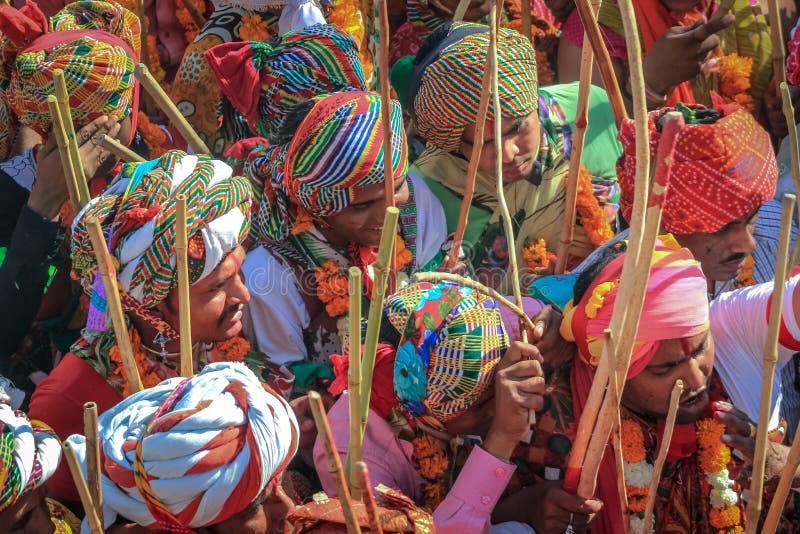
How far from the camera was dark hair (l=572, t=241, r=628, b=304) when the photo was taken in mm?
2709

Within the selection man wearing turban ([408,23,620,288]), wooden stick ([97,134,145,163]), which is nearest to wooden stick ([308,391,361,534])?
wooden stick ([97,134,145,163])

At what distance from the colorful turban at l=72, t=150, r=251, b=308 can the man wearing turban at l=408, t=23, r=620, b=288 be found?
3.18ft

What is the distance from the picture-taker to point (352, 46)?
407 centimetres

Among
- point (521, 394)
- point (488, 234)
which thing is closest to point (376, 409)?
point (521, 394)

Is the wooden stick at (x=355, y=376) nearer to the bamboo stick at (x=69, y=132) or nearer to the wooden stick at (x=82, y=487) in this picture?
the wooden stick at (x=82, y=487)

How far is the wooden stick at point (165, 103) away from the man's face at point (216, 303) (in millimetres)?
493

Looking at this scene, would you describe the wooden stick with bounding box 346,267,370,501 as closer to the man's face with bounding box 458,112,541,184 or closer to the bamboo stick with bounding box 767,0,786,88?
the man's face with bounding box 458,112,541,184

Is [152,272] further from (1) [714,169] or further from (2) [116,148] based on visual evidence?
(1) [714,169]

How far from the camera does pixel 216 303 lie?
117 inches

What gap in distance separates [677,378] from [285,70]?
2.05 m

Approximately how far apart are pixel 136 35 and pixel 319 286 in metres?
1.56

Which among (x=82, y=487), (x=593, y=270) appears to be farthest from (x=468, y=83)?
(x=82, y=487)

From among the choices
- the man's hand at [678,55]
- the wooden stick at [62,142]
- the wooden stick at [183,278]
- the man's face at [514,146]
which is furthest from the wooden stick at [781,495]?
the man's hand at [678,55]

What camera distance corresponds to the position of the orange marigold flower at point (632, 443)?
2.69 meters
